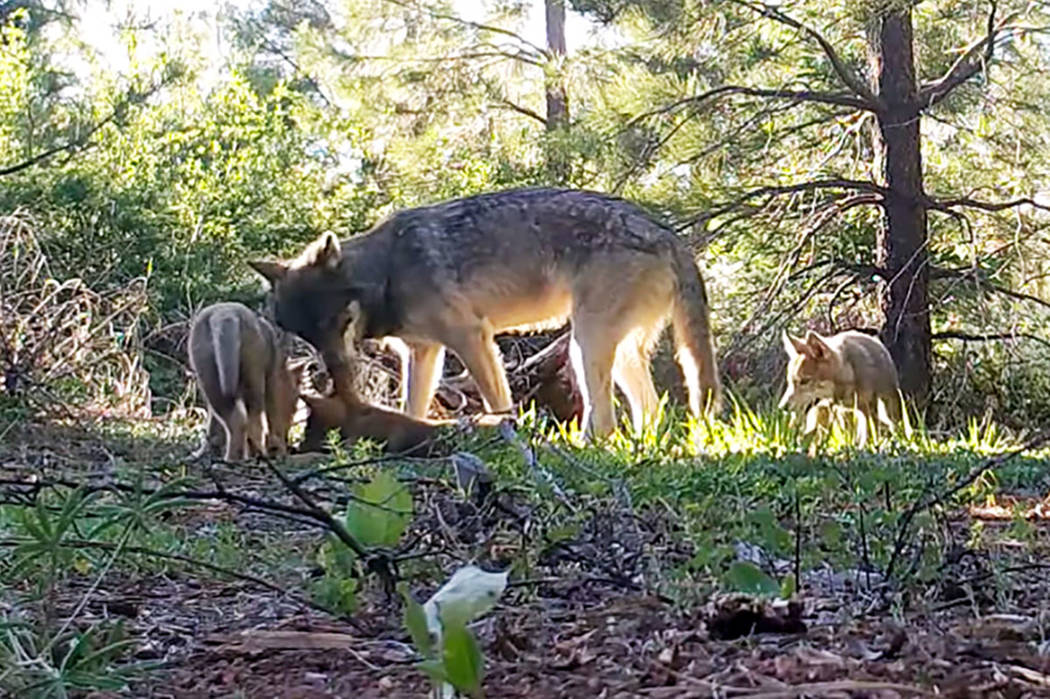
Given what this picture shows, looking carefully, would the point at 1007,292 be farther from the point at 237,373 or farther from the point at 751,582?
the point at 751,582

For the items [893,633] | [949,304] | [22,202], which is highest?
[893,633]

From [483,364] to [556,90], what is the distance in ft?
31.4

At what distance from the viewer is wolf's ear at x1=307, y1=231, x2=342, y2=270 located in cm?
915

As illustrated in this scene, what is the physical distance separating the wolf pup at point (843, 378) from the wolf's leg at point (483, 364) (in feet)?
7.34

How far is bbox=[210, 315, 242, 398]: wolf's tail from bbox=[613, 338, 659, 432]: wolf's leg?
9.31 feet

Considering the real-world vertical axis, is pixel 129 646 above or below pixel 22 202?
above

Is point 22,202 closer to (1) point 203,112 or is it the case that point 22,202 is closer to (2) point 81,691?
(1) point 203,112

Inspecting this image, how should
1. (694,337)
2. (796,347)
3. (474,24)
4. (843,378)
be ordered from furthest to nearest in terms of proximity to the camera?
(474,24), (796,347), (843,378), (694,337)

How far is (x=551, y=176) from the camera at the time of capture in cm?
1559

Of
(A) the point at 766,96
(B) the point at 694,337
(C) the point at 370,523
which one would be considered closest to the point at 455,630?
(C) the point at 370,523

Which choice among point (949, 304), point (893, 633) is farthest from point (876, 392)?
point (893, 633)

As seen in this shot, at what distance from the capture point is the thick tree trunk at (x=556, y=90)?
14.4 m

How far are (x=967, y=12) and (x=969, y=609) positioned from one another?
9945 mm

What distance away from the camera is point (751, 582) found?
2596mm
